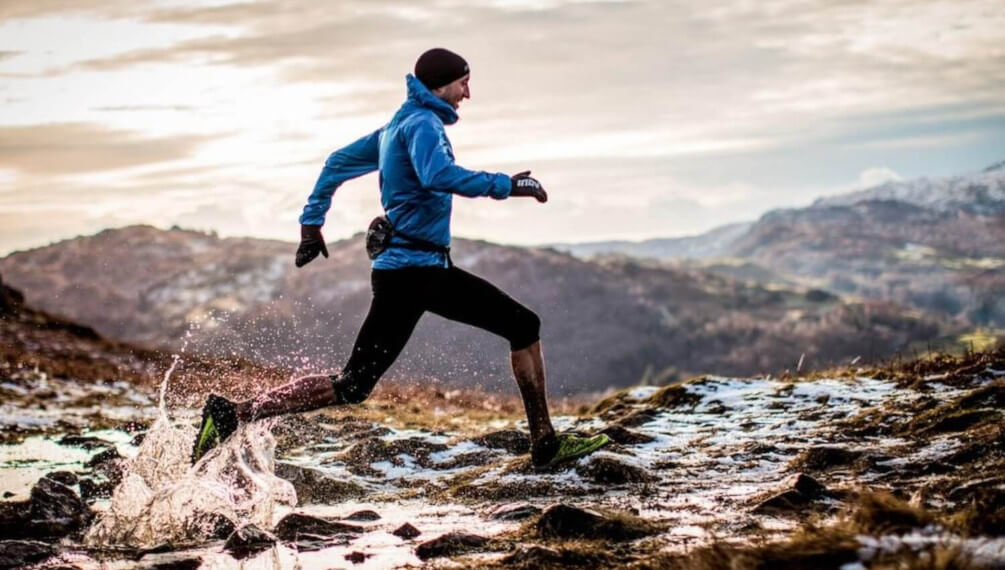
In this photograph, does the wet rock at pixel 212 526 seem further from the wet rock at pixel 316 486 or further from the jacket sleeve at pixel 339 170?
the jacket sleeve at pixel 339 170

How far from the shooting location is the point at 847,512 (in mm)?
5152

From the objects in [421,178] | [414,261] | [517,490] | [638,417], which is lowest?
[638,417]

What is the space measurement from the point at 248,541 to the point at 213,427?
1.11m

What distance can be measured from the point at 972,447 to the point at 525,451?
385 cm

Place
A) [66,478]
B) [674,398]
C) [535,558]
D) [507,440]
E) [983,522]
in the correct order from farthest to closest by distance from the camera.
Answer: [674,398], [507,440], [66,478], [535,558], [983,522]

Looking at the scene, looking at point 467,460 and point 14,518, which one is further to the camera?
point 467,460

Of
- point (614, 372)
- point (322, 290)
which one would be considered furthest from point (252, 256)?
point (614, 372)

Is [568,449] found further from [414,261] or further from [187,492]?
[187,492]

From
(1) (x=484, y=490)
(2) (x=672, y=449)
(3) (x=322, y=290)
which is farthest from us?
(3) (x=322, y=290)

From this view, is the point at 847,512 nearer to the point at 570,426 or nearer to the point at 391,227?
the point at 391,227

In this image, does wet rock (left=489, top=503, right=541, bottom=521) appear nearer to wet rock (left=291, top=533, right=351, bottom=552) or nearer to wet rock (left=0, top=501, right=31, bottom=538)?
wet rock (left=291, top=533, right=351, bottom=552)

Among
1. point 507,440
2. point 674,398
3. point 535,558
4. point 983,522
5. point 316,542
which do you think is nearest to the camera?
point 983,522

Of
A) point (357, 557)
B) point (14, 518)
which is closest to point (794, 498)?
point (357, 557)

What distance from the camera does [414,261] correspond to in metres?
6.77
